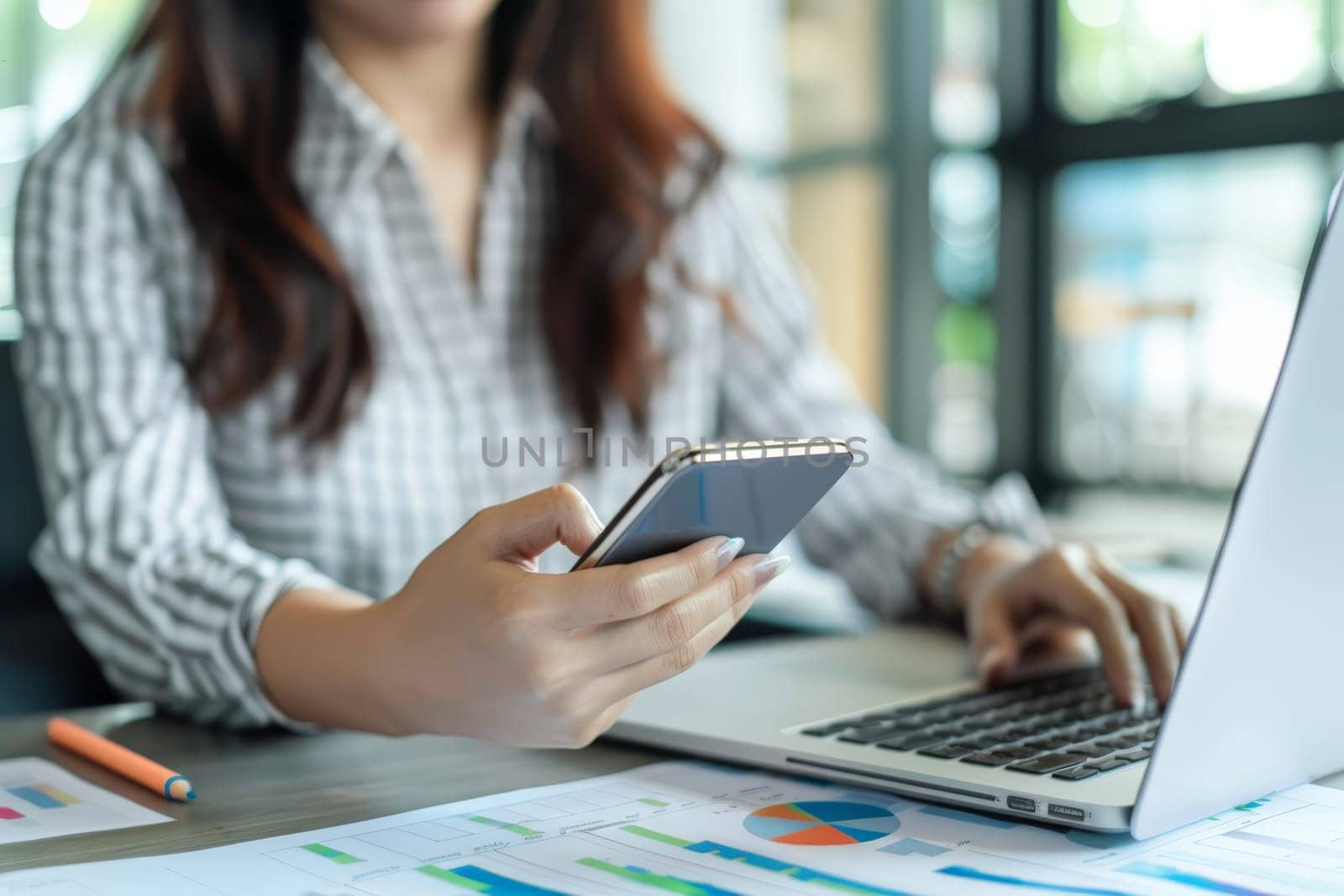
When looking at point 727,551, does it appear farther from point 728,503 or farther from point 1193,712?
point 1193,712

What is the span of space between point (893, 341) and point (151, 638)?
2.08m

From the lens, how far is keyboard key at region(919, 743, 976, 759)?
55 cm

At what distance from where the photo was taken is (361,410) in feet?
3.37

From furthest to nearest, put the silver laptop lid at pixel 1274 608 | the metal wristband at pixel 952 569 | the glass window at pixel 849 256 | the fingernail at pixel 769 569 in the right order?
the glass window at pixel 849 256, the metal wristband at pixel 952 569, the fingernail at pixel 769 569, the silver laptop lid at pixel 1274 608

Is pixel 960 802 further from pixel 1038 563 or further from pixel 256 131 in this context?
pixel 256 131

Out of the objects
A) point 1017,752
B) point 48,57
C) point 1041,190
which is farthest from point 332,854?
point 1041,190

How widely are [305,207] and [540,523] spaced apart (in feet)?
2.06

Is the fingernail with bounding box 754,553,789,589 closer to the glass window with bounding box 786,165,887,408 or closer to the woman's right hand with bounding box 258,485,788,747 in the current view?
the woman's right hand with bounding box 258,485,788,747

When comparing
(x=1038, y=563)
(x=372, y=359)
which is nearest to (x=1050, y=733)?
(x=1038, y=563)

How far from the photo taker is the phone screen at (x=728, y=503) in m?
0.45

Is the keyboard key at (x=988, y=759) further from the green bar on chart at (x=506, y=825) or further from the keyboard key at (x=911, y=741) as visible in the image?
the green bar on chart at (x=506, y=825)

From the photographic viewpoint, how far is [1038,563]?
786mm

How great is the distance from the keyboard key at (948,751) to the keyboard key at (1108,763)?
0.05 m

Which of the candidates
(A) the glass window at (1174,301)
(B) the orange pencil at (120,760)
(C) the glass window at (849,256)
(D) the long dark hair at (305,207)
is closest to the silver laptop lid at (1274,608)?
(B) the orange pencil at (120,760)
